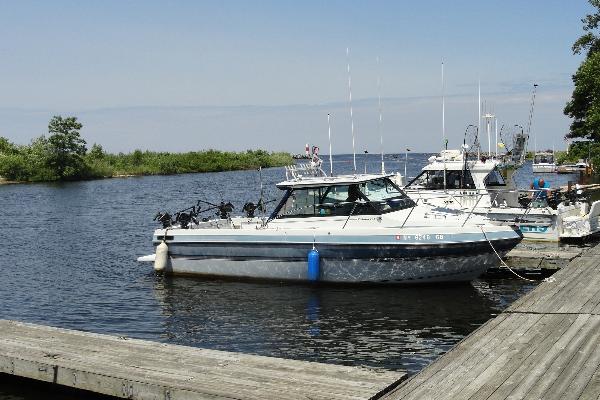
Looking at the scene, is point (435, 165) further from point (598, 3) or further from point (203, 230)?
point (598, 3)

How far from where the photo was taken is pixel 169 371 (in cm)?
914

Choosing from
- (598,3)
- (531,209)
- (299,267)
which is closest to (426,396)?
(299,267)

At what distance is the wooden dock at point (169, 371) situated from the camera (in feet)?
27.0

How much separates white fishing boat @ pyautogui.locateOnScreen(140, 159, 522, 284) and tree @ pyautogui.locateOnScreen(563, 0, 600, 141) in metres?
24.2

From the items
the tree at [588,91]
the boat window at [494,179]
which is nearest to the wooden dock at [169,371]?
the boat window at [494,179]

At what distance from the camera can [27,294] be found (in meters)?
19.2

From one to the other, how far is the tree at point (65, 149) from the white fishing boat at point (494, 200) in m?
73.3

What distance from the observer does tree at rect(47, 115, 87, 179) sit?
89438 millimetres

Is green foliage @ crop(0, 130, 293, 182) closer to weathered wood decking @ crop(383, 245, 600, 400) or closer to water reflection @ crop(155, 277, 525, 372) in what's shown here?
water reflection @ crop(155, 277, 525, 372)

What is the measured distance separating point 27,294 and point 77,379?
1078cm

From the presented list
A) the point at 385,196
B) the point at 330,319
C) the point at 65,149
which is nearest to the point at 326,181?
the point at 385,196

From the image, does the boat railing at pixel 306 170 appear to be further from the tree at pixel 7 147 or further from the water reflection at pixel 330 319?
the tree at pixel 7 147

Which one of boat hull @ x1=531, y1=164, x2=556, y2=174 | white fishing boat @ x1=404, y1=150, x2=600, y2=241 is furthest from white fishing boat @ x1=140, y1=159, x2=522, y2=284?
boat hull @ x1=531, y1=164, x2=556, y2=174

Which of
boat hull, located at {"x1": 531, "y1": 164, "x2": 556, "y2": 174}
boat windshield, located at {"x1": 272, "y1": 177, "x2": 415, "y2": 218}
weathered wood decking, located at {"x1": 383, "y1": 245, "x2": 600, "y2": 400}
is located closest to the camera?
weathered wood decking, located at {"x1": 383, "y1": 245, "x2": 600, "y2": 400}
